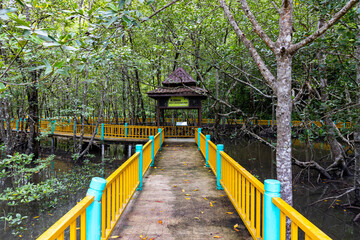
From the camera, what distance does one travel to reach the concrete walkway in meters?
3.24

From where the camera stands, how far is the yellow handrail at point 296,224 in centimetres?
144

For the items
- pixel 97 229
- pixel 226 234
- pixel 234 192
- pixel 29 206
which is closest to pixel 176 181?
pixel 234 192

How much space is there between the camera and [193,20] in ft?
24.7

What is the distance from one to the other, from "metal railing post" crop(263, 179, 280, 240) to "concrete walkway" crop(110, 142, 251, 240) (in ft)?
3.43

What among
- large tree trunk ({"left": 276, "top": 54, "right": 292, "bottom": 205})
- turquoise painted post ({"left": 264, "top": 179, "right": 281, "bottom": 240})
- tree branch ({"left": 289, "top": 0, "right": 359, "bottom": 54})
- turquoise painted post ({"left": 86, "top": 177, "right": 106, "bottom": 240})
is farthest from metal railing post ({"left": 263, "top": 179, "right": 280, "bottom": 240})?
tree branch ({"left": 289, "top": 0, "right": 359, "bottom": 54})

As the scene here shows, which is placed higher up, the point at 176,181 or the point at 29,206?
the point at 176,181

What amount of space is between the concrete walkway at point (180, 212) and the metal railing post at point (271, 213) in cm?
105

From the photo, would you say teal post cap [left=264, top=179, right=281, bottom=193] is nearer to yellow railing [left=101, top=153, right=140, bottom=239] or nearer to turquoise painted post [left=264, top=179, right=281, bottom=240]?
turquoise painted post [left=264, top=179, right=281, bottom=240]

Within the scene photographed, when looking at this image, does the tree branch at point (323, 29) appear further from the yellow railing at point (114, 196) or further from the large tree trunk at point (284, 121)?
the yellow railing at point (114, 196)

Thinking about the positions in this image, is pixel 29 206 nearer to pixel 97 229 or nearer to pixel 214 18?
pixel 97 229

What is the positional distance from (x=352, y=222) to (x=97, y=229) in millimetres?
7466

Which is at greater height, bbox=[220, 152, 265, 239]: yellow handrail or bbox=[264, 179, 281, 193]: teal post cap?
bbox=[264, 179, 281, 193]: teal post cap

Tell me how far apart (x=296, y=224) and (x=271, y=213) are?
473 mm

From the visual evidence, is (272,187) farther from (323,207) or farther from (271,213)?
(323,207)
